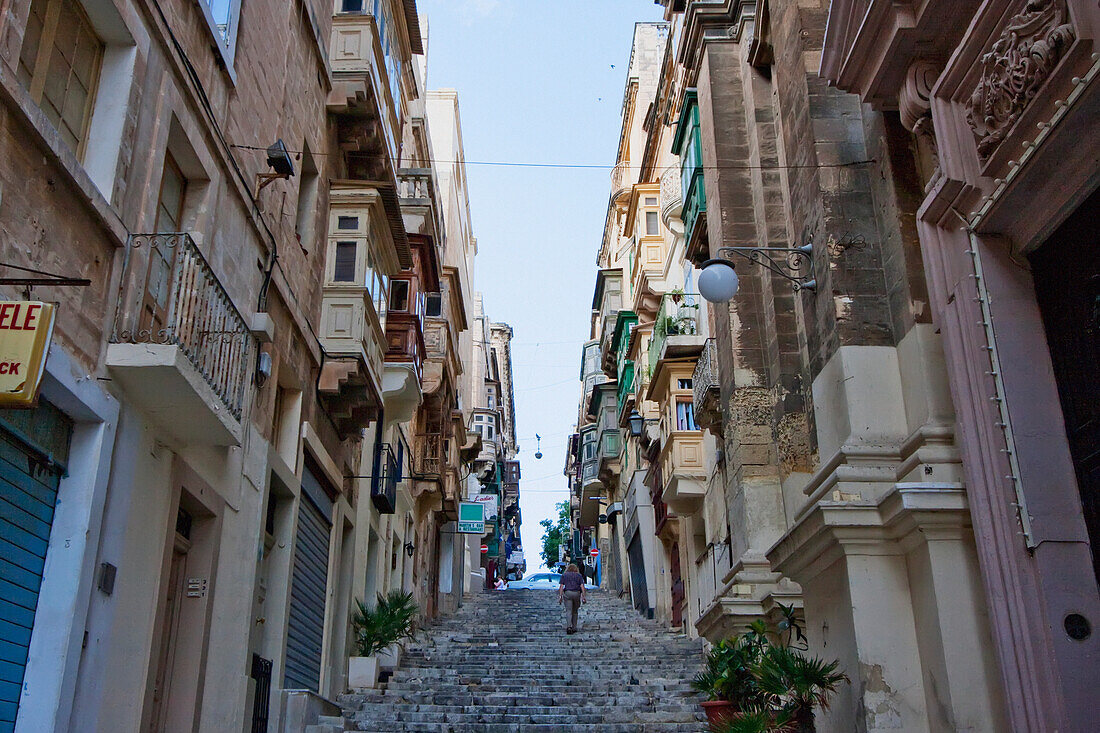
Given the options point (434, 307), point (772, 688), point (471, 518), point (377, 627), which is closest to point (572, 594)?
point (377, 627)

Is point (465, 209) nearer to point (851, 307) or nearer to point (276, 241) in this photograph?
point (276, 241)

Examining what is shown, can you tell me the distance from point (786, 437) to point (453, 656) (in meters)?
10.2

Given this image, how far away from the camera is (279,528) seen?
13.2 m

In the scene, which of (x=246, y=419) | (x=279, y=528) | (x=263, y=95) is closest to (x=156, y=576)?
(x=246, y=419)

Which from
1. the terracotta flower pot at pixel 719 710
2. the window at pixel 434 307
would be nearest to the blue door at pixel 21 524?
the terracotta flower pot at pixel 719 710

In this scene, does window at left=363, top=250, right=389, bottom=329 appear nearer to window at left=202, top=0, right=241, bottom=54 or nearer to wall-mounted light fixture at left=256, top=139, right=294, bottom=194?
wall-mounted light fixture at left=256, top=139, right=294, bottom=194

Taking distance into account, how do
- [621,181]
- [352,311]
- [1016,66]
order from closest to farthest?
[1016,66]
[352,311]
[621,181]

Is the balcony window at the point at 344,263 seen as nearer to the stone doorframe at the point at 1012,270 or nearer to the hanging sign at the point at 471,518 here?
the stone doorframe at the point at 1012,270

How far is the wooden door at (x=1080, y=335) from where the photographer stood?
6.60 meters

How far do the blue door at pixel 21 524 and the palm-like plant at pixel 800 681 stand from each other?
5.64m

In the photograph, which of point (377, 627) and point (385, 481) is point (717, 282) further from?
point (385, 481)

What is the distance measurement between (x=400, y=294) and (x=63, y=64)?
49.2 feet

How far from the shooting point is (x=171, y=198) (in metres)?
9.79

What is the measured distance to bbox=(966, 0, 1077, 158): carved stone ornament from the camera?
6184 millimetres
